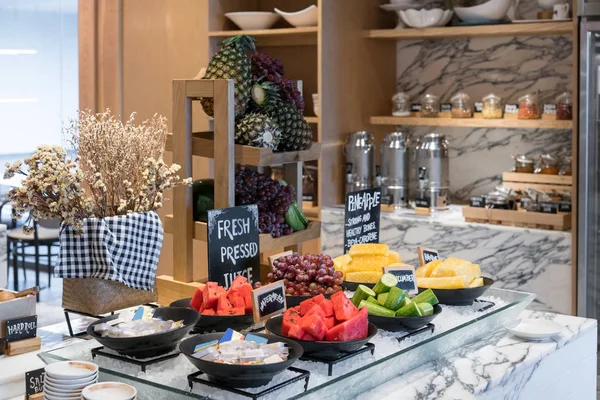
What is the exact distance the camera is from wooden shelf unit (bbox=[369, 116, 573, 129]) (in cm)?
385

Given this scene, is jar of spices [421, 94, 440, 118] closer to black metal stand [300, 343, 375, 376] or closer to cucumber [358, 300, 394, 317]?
cucumber [358, 300, 394, 317]

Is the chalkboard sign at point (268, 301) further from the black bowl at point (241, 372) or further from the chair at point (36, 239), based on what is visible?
the chair at point (36, 239)

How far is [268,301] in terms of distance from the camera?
195 centimetres

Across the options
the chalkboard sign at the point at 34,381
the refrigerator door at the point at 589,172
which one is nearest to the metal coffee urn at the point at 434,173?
the refrigerator door at the point at 589,172

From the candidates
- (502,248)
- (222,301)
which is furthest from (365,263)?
(502,248)

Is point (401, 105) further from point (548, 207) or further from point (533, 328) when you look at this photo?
point (533, 328)

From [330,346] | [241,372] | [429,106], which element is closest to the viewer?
[241,372]

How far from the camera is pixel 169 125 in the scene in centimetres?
488

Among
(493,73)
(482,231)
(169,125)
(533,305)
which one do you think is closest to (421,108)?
(493,73)

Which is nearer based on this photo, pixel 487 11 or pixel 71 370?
pixel 71 370

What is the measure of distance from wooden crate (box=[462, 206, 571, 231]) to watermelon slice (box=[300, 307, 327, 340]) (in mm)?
2301

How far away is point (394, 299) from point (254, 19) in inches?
114

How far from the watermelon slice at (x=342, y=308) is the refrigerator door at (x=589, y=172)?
7.25 ft

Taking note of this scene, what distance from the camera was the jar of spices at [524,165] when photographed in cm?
409
